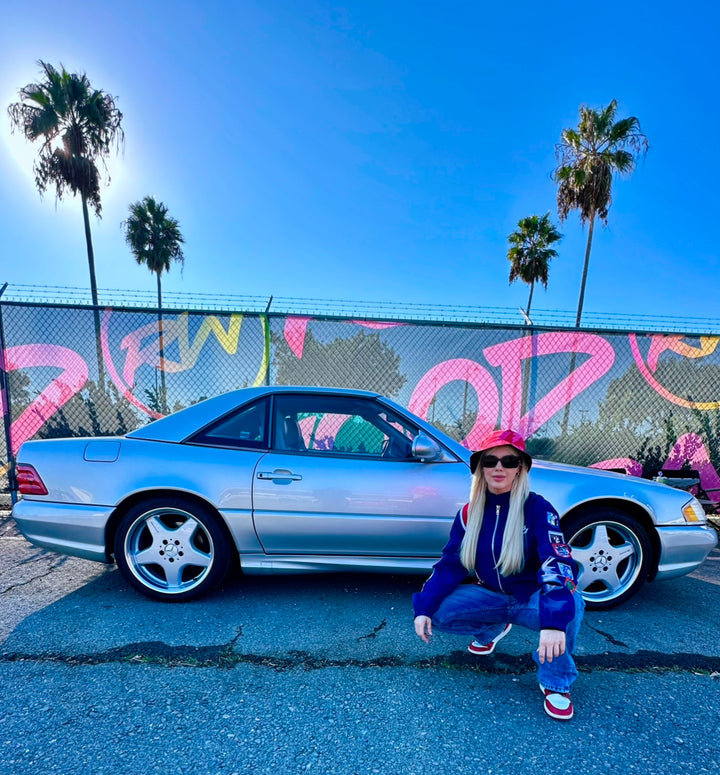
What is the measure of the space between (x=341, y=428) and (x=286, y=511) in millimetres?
803

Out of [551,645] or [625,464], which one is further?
[625,464]

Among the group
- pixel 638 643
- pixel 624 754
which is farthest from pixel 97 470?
pixel 638 643

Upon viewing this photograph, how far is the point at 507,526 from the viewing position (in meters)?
1.97

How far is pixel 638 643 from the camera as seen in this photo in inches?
95.9

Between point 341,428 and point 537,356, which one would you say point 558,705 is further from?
point 537,356

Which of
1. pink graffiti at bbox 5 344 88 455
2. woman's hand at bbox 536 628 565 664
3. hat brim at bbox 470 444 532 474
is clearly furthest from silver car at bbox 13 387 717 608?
pink graffiti at bbox 5 344 88 455

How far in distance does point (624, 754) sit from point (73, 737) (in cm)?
210

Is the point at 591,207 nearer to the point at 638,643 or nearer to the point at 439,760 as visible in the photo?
the point at 638,643

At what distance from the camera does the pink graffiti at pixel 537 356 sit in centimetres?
526

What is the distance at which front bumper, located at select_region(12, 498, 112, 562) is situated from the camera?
277 centimetres

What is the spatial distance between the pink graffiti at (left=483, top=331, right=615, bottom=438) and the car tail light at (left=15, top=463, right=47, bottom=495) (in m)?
4.54

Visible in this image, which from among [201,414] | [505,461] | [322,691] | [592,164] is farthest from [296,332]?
[592,164]

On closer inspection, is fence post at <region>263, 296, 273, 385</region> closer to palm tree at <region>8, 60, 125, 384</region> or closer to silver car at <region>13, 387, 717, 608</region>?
silver car at <region>13, 387, 717, 608</region>

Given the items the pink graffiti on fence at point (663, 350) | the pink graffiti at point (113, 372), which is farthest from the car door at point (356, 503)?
the pink graffiti on fence at point (663, 350)
